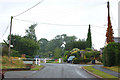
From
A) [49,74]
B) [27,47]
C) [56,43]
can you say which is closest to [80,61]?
[49,74]

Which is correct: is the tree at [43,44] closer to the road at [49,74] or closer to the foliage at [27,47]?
the foliage at [27,47]

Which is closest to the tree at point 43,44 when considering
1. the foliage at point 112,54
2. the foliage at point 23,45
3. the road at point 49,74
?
the foliage at point 23,45

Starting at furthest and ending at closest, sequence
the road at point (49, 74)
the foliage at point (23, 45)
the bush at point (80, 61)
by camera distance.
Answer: the foliage at point (23, 45)
the bush at point (80, 61)
the road at point (49, 74)

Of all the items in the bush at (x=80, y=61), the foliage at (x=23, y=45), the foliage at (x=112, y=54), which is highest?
the foliage at (x=23, y=45)

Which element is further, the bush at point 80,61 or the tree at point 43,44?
the tree at point 43,44

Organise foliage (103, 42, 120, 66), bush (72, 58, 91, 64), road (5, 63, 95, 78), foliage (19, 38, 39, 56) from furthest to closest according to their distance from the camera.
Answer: foliage (19, 38, 39, 56), bush (72, 58, 91, 64), foliage (103, 42, 120, 66), road (5, 63, 95, 78)

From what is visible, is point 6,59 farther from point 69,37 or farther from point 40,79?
point 69,37

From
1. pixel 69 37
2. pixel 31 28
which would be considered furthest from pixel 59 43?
pixel 31 28

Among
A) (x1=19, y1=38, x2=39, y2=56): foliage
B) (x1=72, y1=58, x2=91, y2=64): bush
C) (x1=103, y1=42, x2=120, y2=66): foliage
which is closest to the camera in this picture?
(x1=103, y1=42, x2=120, y2=66): foliage

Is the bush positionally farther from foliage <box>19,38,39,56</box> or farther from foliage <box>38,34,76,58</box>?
foliage <box>38,34,76,58</box>

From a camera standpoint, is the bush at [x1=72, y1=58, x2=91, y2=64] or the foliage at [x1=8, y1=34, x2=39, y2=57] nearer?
the bush at [x1=72, y1=58, x2=91, y2=64]

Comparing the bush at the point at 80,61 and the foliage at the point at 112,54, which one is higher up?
the foliage at the point at 112,54

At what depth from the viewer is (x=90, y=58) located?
37.8 metres

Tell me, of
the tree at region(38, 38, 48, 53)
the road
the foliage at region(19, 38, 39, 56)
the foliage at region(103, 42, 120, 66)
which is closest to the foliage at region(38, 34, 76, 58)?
the tree at region(38, 38, 48, 53)
